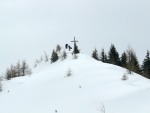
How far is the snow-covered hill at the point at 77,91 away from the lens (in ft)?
132

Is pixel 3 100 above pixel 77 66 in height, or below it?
below

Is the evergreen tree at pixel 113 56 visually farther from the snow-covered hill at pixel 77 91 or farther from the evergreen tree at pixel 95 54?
the snow-covered hill at pixel 77 91

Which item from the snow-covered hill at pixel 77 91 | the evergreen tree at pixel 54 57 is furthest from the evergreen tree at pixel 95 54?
the snow-covered hill at pixel 77 91

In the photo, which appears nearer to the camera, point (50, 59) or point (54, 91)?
point (54, 91)

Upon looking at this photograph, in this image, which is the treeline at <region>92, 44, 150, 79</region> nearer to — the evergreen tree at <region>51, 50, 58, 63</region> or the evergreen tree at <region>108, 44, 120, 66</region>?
the evergreen tree at <region>108, 44, 120, 66</region>

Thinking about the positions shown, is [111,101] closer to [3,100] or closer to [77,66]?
[77,66]

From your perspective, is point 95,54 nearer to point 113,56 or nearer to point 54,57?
point 113,56

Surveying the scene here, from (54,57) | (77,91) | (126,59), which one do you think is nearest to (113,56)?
(126,59)

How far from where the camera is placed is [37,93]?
2055 inches

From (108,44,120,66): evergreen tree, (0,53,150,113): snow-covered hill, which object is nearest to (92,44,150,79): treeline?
(108,44,120,66): evergreen tree

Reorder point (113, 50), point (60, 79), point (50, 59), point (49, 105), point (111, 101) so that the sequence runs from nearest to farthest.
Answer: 1. point (111, 101)
2. point (49, 105)
3. point (60, 79)
4. point (50, 59)
5. point (113, 50)

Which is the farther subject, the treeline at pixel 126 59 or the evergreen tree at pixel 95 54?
the evergreen tree at pixel 95 54

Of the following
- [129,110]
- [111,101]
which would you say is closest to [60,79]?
[111,101]

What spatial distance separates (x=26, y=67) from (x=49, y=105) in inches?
1802
